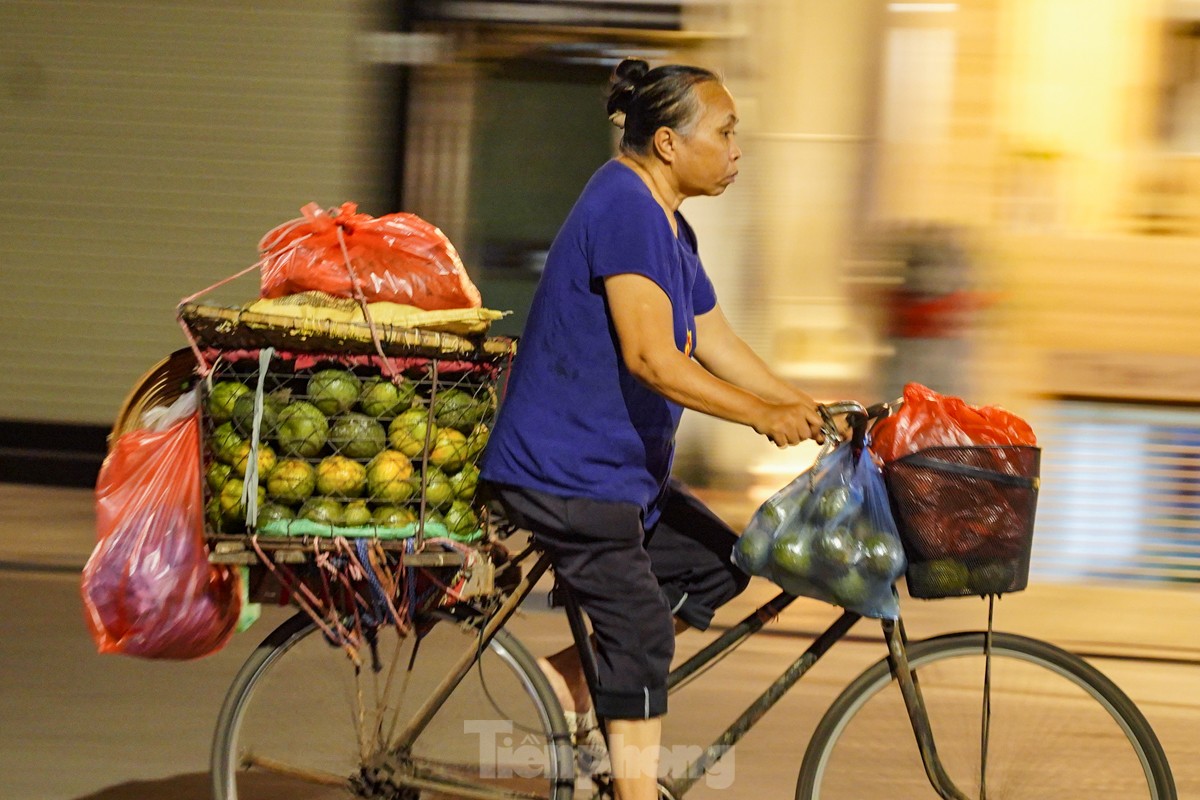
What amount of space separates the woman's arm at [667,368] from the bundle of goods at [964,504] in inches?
9.3

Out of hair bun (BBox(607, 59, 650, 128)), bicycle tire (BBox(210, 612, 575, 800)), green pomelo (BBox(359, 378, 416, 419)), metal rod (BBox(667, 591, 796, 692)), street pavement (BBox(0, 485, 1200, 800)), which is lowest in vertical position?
street pavement (BBox(0, 485, 1200, 800))

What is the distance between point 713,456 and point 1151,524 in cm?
224

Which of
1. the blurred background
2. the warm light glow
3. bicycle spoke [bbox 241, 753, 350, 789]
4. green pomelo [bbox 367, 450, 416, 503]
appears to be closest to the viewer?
green pomelo [bbox 367, 450, 416, 503]

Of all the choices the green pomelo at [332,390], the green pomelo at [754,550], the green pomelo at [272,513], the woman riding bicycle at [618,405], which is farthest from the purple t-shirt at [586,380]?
the green pomelo at [272,513]

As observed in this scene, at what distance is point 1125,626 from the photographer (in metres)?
6.07

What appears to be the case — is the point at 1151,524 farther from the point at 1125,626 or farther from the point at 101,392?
the point at 101,392

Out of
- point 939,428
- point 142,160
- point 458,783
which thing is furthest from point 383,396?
point 142,160

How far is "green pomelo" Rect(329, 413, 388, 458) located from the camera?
288 cm

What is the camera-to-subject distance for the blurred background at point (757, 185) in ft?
21.3

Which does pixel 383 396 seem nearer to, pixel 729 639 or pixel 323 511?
pixel 323 511

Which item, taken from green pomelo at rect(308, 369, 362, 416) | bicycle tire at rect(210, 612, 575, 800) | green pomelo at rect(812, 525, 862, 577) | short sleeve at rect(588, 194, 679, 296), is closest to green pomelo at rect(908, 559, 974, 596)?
green pomelo at rect(812, 525, 862, 577)

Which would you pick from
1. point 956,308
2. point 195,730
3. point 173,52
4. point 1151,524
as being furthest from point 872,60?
point 195,730

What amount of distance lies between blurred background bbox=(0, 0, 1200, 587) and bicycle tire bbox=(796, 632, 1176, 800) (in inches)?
136

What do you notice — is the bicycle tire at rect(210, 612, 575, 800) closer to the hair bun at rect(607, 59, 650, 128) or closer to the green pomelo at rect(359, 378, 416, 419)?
the green pomelo at rect(359, 378, 416, 419)
